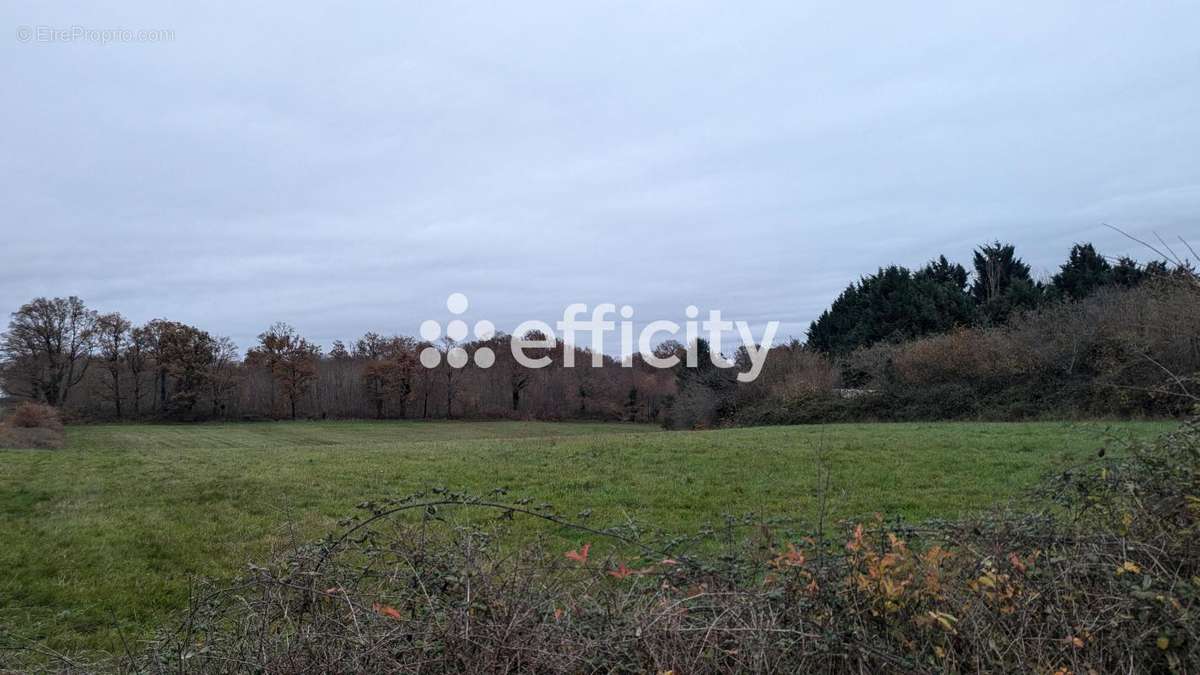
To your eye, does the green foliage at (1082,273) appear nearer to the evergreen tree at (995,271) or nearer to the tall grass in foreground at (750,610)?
the evergreen tree at (995,271)

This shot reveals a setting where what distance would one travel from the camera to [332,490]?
9227 mm

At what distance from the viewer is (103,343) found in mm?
47469

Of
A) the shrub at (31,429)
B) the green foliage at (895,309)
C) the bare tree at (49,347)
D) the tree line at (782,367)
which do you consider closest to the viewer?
the tree line at (782,367)

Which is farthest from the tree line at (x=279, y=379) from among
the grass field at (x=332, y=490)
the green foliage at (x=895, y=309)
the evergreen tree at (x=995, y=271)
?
the grass field at (x=332, y=490)

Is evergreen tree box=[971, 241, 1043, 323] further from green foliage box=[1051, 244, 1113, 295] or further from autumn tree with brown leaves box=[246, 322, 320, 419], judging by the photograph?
autumn tree with brown leaves box=[246, 322, 320, 419]

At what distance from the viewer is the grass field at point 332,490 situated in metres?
5.42

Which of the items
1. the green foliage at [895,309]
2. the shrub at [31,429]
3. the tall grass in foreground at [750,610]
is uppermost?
the green foliage at [895,309]

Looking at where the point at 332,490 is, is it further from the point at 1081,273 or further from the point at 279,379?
the point at 279,379

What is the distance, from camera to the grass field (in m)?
5.42

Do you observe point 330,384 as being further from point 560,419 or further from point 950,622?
point 950,622

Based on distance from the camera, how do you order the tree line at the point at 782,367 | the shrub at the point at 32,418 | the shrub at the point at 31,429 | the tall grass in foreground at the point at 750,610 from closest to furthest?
the tall grass in foreground at the point at 750,610 < the tree line at the point at 782,367 < the shrub at the point at 31,429 < the shrub at the point at 32,418

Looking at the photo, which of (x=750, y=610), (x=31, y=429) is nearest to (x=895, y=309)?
(x=750, y=610)

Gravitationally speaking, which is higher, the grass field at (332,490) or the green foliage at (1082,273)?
the green foliage at (1082,273)

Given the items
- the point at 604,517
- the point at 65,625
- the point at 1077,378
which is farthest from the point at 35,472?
the point at 1077,378
